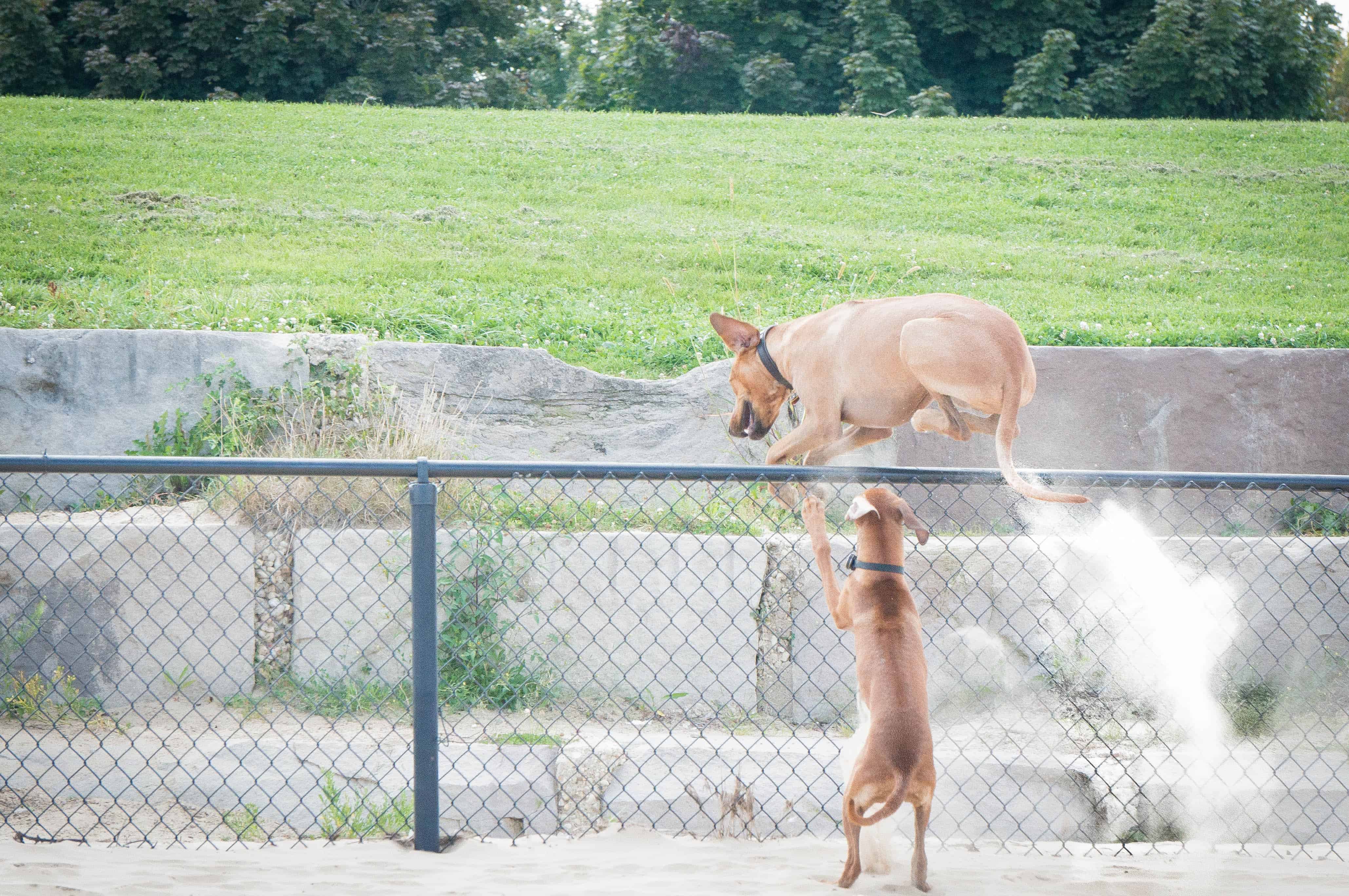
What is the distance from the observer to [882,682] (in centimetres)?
353

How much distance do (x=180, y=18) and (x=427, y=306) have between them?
16.7m

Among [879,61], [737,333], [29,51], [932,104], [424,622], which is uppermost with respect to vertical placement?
[879,61]

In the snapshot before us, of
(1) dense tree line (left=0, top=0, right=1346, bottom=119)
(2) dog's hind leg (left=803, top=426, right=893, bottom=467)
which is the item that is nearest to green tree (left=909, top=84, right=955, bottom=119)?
(1) dense tree line (left=0, top=0, right=1346, bottom=119)

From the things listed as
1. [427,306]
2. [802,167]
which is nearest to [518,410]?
[427,306]

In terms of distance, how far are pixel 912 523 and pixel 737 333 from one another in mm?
1329

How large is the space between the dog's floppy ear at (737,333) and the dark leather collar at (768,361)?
1.2 inches

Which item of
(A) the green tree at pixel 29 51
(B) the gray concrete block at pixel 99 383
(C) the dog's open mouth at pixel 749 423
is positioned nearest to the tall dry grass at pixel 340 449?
(B) the gray concrete block at pixel 99 383

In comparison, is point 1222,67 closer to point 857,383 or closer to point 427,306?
point 427,306

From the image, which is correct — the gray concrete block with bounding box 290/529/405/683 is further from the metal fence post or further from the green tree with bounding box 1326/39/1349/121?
the green tree with bounding box 1326/39/1349/121

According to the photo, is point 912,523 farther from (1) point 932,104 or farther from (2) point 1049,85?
(2) point 1049,85

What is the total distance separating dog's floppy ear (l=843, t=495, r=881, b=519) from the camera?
3713 mm

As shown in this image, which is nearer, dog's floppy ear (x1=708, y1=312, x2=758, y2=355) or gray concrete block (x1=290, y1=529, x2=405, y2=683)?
dog's floppy ear (x1=708, y1=312, x2=758, y2=355)

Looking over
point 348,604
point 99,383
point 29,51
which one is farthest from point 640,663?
point 29,51

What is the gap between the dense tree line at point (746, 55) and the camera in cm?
2114
